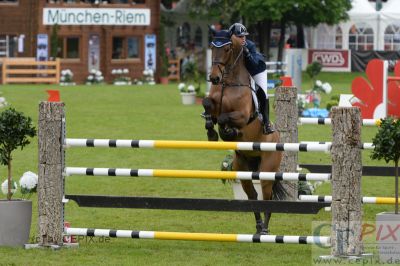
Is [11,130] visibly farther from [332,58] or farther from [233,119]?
[332,58]

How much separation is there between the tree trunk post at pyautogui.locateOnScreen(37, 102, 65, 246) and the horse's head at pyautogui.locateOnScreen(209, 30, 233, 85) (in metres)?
1.95

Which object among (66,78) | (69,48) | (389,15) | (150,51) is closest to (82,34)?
(69,48)

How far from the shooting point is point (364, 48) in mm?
66375

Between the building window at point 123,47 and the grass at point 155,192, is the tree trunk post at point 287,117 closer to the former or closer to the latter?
the grass at point 155,192

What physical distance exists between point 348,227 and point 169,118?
21.0 metres

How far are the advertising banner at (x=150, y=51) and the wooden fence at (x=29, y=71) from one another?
573cm

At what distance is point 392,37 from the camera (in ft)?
214

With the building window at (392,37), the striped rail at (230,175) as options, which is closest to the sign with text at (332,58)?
the building window at (392,37)

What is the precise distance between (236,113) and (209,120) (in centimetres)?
31

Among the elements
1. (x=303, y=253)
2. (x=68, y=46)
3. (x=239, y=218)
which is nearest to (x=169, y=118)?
(x=239, y=218)

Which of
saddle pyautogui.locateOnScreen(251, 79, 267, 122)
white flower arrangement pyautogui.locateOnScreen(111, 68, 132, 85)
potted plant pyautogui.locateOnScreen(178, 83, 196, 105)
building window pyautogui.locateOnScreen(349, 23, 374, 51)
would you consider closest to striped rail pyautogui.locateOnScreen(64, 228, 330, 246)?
saddle pyautogui.locateOnScreen(251, 79, 267, 122)

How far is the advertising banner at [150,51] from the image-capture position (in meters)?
59.2

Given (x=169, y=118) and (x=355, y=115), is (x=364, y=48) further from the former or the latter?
(x=355, y=115)

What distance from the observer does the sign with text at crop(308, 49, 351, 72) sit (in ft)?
214
